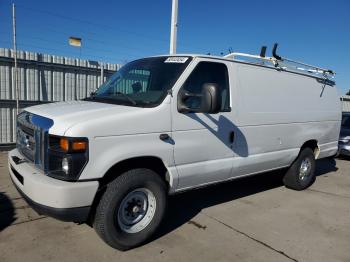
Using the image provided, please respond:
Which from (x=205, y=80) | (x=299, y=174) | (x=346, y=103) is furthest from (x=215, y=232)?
(x=346, y=103)

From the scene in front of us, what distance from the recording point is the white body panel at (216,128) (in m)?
3.37

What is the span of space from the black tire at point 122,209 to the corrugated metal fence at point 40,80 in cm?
663

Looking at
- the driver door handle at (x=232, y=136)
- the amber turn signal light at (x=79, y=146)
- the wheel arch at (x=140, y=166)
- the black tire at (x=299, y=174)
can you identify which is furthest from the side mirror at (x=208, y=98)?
the black tire at (x=299, y=174)

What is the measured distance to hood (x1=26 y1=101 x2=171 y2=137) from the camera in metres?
3.21

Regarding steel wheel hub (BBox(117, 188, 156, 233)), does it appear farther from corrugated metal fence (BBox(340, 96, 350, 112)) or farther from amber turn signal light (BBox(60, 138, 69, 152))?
corrugated metal fence (BBox(340, 96, 350, 112))

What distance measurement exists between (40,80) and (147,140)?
22.8 feet

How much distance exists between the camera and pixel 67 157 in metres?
3.15

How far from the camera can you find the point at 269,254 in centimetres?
385

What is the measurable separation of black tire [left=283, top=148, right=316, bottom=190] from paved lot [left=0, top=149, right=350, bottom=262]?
0.45 m

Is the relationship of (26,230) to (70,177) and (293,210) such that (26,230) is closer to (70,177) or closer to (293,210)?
(70,177)

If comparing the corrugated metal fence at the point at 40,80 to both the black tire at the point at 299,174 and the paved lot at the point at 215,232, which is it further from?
the black tire at the point at 299,174

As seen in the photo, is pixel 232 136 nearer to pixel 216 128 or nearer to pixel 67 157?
pixel 216 128

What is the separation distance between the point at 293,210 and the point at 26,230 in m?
3.98

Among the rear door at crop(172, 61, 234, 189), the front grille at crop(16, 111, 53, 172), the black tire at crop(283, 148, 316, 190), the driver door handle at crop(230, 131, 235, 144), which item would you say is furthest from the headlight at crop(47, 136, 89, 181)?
the black tire at crop(283, 148, 316, 190)
